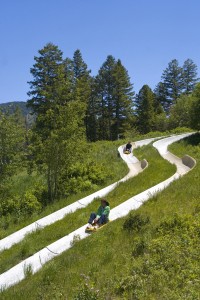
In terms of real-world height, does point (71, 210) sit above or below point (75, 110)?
below

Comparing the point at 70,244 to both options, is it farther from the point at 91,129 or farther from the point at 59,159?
the point at 91,129

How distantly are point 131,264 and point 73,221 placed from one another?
6289 mm

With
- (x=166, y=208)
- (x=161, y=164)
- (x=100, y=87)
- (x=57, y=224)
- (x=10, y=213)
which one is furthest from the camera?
(x=100, y=87)

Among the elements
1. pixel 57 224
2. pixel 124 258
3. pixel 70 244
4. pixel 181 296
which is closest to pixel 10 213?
pixel 57 224

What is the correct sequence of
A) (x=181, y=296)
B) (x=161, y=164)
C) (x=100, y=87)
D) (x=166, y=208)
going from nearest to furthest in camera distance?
(x=181, y=296) < (x=166, y=208) < (x=161, y=164) < (x=100, y=87)

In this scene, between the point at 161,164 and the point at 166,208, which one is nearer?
the point at 166,208

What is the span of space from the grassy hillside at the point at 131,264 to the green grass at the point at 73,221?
1.83m

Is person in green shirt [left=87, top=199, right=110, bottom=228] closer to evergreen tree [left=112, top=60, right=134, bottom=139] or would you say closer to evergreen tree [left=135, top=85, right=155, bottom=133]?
evergreen tree [left=112, top=60, right=134, bottom=139]

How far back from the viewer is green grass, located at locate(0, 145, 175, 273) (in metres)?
11.5

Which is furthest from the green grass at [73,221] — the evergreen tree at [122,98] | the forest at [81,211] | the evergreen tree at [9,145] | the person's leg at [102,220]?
the evergreen tree at [122,98]

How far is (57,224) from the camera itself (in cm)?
1416

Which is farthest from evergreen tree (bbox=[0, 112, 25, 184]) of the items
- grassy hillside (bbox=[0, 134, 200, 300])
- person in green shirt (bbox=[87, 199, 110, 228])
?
grassy hillside (bbox=[0, 134, 200, 300])

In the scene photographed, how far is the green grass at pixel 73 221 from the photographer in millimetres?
11459

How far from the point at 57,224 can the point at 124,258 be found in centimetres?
585
